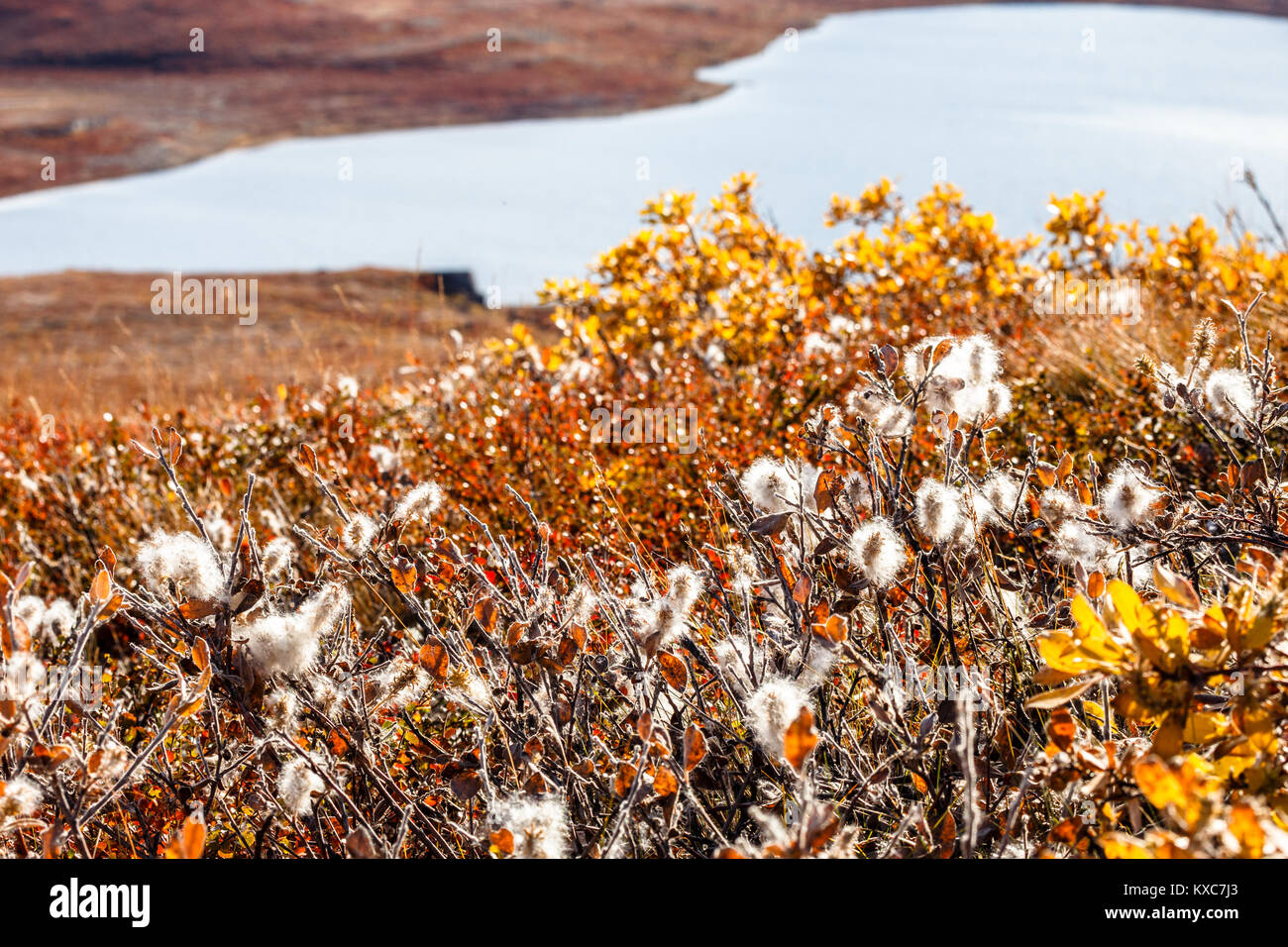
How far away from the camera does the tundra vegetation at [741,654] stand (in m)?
0.92

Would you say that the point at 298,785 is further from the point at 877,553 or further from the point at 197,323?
the point at 197,323

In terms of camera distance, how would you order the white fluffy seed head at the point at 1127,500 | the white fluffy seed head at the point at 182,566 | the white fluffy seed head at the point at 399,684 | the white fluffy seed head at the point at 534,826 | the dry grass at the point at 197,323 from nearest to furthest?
the white fluffy seed head at the point at 534,826, the white fluffy seed head at the point at 182,566, the white fluffy seed head at the point at 1127,500, the white fluffy seed head at the point at 399,684, the dry grass at the point at 197,323

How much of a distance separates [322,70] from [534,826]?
50.3m

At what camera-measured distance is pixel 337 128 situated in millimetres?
34031

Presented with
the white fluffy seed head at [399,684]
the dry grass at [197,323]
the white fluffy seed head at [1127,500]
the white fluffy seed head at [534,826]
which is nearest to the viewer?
the white fluffy seed head at [534,826]

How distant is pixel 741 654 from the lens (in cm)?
135

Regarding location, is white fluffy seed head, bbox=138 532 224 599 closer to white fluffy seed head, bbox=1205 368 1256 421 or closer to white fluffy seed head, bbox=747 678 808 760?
white fluffy seed head, bbox=747 678 808 760

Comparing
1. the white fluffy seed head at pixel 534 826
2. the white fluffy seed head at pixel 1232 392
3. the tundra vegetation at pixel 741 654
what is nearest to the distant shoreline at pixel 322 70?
the tundra vegetation at pixel 741 654

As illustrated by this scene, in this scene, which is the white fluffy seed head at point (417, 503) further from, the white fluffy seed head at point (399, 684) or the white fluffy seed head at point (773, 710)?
the white fluffy seed head at point (773, 710)

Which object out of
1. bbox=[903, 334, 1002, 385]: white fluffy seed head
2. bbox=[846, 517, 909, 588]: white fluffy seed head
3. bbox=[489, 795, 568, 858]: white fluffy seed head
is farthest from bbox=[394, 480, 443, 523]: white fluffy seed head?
bbox=[903, 334, 1002, 385]: white fluffy seed head

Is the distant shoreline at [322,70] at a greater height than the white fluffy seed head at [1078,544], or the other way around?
the distant shoreline at [322,70]
